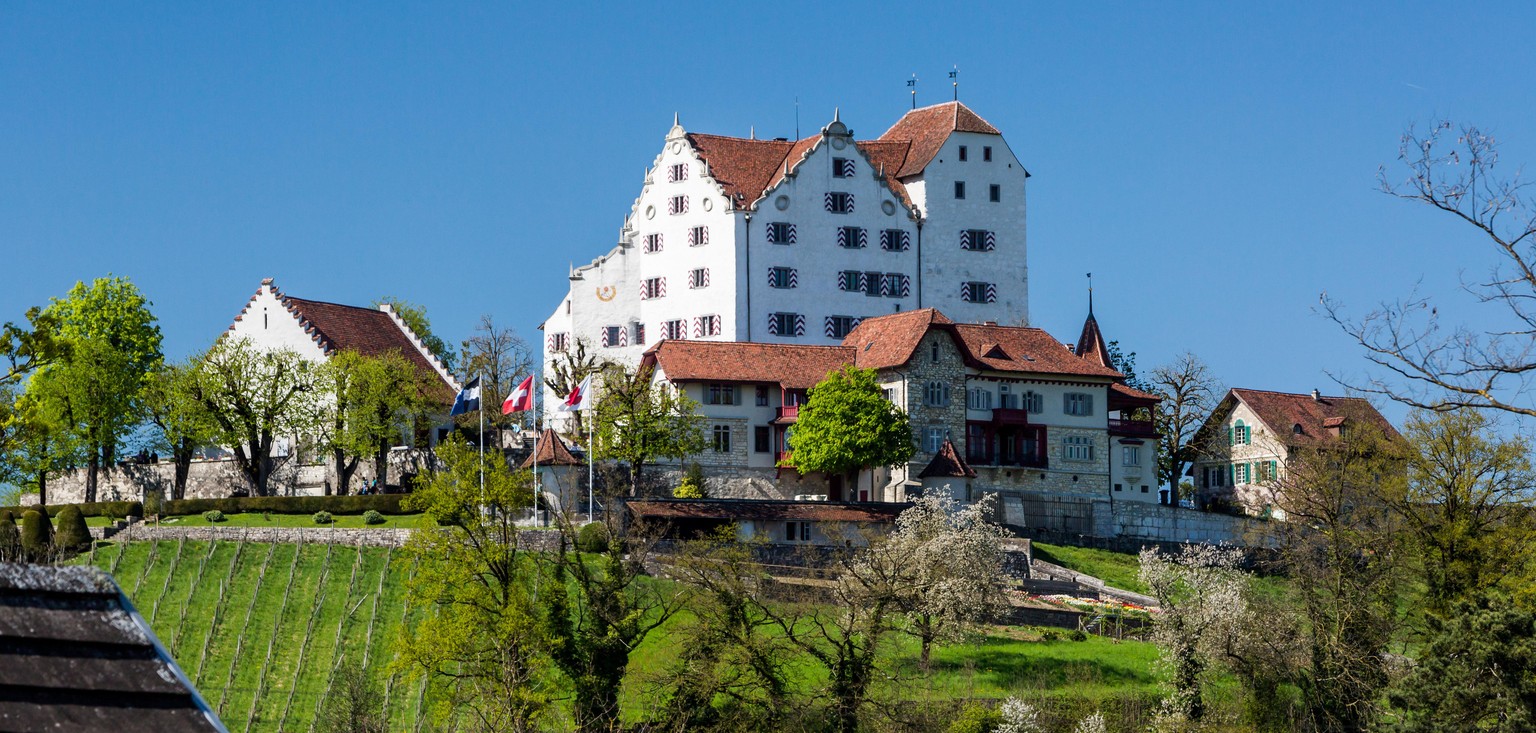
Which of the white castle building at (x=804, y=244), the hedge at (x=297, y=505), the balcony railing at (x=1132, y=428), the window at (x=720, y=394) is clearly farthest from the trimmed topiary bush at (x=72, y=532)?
the balcony railing at (x=1132, y=428)

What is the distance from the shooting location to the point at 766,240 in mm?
93438

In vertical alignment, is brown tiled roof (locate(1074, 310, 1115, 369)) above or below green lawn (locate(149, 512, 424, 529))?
above

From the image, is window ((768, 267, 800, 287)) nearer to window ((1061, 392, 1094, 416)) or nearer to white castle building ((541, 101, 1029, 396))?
white castle building ((541, 101, 1029, 396))

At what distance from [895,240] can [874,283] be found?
2407 mm

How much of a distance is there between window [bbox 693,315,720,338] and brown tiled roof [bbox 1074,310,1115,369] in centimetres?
1723

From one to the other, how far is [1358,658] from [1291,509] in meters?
24.4

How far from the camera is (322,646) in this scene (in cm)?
5919

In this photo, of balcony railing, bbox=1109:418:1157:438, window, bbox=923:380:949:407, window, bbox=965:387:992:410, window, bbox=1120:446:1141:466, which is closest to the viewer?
window, bbox=923:380:949:407

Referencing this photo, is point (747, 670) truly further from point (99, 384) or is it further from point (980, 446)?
point (99, 384)

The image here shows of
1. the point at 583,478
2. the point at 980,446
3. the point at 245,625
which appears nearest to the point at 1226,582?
the point at 980,446

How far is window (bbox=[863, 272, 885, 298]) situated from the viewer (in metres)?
95.0

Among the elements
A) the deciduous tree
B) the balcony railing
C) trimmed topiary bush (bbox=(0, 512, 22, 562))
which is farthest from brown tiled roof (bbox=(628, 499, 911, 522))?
trimmed topiary bush (bbox=(0, 512, 22, 562))

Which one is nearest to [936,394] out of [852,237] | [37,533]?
[852,237]

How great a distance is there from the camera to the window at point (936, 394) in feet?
271
